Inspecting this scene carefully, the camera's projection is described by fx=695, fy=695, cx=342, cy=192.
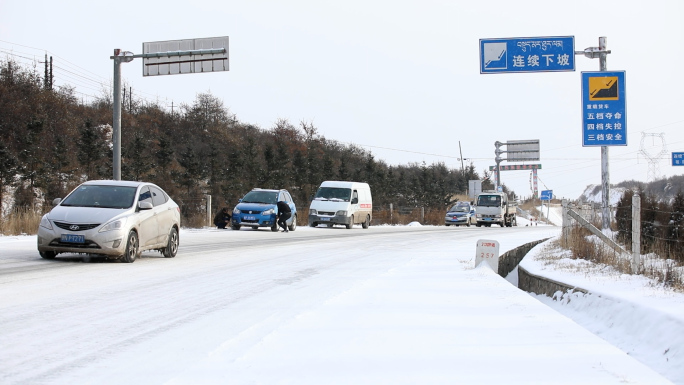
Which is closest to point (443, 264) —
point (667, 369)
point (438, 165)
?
point (667, 369)

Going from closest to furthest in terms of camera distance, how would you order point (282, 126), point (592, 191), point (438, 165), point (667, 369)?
point (667, 369)
point (282, 126)
point (438, 165)
point (592, 191)

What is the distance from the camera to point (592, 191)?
160375 mm

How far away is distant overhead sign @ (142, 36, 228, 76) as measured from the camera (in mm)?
25562

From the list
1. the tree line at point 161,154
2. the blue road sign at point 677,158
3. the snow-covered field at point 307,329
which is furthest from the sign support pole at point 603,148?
the blue road sign at point 677,158

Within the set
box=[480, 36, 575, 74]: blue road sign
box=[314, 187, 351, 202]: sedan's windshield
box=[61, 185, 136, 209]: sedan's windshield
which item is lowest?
box=[61, 185, 136, 209]: sedan's windshield

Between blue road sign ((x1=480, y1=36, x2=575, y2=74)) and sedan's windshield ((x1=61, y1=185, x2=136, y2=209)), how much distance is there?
1531 cm

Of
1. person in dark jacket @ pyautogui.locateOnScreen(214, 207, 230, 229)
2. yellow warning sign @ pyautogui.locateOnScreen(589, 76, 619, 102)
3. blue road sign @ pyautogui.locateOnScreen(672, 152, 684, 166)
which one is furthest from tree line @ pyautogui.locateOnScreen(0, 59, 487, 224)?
blue road sign @ pyautogui.locateOnScreen(672, 152, 684, 166)

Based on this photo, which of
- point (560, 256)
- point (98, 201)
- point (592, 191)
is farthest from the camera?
point (592, 191)

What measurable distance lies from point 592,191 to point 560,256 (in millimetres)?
153328

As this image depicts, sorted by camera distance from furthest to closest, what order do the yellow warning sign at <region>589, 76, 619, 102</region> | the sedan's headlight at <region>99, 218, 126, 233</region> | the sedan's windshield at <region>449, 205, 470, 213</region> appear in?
1. the sedan's windshield at <region>449, 205, 470, 213</region>
2. the yellow warning sign at <region>589, 76, 619, 102</region>
3. the sedan's headlight at <region>99, 218, 126, 233</region>

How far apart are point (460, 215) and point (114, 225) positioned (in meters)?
43.1

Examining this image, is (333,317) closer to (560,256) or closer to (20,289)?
(20,289)

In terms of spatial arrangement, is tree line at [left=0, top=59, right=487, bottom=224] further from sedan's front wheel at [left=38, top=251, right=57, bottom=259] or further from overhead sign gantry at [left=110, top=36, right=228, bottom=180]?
sedan's front wheel at [left=38, top=251, right=57, bottom=259]

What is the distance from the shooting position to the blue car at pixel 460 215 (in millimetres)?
53656
